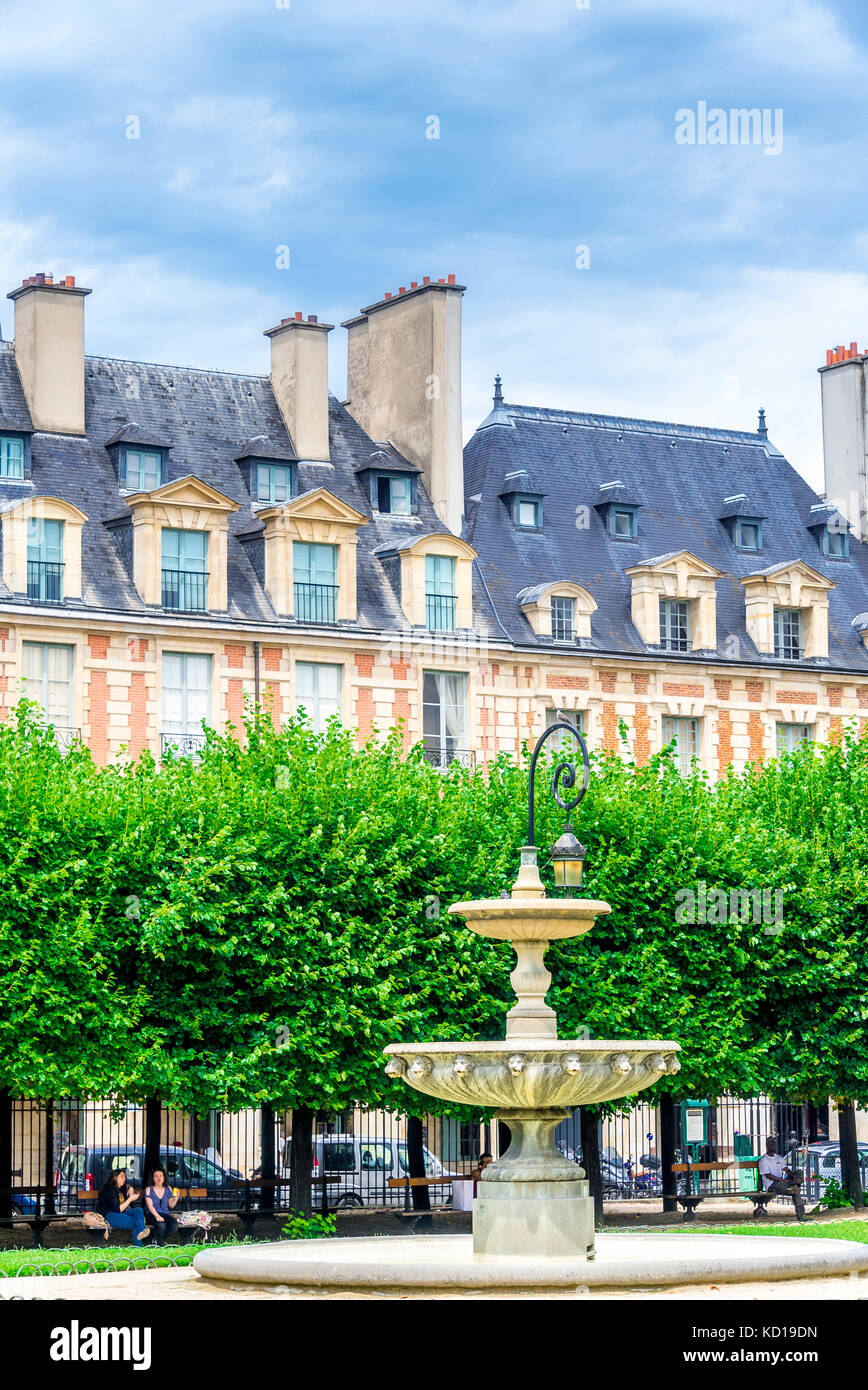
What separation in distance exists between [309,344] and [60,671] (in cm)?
928

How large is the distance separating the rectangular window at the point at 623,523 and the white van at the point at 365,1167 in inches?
584

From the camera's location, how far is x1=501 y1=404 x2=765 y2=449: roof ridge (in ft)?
161

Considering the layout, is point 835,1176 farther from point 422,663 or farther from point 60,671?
point 60,671

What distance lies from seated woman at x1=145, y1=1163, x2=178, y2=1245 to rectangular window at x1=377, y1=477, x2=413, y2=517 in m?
17.8

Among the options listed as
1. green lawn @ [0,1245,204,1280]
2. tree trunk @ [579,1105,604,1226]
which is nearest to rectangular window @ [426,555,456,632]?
tree trunk @ [579,1105,604,1226]

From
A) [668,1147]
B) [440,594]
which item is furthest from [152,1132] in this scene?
[440,594]

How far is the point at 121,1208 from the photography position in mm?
28922

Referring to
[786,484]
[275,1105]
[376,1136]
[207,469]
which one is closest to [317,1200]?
[376,1136]

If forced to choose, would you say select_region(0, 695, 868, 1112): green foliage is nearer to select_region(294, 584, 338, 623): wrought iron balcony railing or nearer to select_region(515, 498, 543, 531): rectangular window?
select_region(294, 584, 338, 623): wrought iron balcony railing

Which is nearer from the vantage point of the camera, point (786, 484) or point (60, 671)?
point (60, 671)

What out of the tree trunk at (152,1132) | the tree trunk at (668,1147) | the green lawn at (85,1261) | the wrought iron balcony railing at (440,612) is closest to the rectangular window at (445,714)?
the wrought iron balcony railing at (440,612)

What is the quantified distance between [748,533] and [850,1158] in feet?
56.6

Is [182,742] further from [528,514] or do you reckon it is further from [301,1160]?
[528,514]

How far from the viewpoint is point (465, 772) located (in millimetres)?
35594
